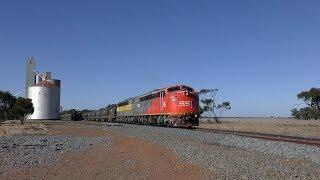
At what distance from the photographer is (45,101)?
4759 inches

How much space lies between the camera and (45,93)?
397 feet

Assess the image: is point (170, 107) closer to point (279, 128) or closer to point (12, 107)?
point (279, 128)

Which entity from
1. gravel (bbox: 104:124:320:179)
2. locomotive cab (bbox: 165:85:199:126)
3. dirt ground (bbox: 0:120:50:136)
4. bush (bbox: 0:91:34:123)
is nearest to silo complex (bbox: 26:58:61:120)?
bush (bbox: 0:91:34:123)

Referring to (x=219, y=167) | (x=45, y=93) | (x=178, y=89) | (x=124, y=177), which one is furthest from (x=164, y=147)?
(x=45, y=93)

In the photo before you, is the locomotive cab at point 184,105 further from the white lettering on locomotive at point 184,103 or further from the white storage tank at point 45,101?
the white storage tank at point 45,101

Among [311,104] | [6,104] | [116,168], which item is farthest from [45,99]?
[116,168]

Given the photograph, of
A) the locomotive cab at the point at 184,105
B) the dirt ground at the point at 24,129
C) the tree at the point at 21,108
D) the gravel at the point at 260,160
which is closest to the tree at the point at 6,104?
the tree at the point at 21,108

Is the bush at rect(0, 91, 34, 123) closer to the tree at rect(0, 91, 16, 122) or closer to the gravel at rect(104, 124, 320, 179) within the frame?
the tree at rect(0, 91, 16, 122)

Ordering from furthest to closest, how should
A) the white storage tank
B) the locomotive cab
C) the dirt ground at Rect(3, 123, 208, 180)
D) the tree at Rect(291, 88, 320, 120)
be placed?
the white storage tank, the tree at Rect(291, 88, 320, 120), the locomotive cab, the dirt ground at Rect(3, 123, 208, 180)

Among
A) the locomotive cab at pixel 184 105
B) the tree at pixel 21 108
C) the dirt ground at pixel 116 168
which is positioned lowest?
the dirt ground at pixel 116 168

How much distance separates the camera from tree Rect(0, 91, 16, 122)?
90.5m

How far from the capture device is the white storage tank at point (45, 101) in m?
120

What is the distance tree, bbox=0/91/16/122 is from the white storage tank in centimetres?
2626

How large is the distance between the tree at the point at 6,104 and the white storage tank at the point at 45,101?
86.1ft
